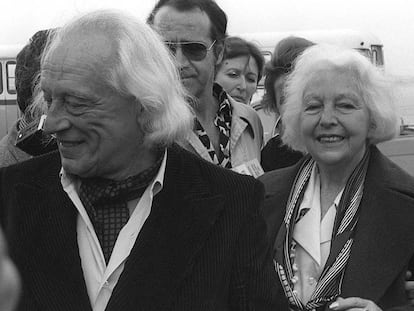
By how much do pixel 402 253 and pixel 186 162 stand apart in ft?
2.96

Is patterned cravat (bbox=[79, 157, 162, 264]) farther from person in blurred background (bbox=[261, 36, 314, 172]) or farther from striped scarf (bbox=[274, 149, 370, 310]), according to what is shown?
person in blurred background (bbox=[261, 36, 314, 172])

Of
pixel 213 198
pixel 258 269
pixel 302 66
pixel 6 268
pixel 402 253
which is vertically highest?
pixel 6 268

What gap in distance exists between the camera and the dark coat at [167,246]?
193 cm

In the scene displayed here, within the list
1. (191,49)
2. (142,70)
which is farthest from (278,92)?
(142,70)

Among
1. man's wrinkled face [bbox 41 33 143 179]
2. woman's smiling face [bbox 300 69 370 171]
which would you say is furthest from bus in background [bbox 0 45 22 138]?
man's wrinkled face [bbox 41 33 143 179]

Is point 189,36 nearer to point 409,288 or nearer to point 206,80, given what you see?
point 206,80

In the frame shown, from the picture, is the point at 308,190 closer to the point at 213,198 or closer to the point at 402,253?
the point at 402,253

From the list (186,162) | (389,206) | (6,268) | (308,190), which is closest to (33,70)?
(186,162)

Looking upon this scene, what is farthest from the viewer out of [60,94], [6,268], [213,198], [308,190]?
[308,190]

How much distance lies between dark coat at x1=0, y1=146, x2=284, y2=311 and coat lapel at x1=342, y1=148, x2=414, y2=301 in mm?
548

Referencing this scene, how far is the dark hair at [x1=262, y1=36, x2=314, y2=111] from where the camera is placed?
13.1 feet

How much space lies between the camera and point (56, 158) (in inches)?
86.5

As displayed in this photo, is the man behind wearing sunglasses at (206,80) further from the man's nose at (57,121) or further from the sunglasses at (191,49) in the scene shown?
the man's nose at (57,121)

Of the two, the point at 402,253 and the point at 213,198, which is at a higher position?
the point at 213,198
